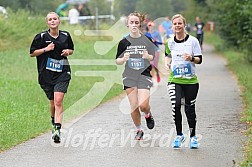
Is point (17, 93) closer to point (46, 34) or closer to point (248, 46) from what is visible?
point (46, 34)

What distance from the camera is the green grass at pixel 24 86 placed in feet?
39.6

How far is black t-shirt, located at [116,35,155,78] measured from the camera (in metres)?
10.9

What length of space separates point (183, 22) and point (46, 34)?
220 cm

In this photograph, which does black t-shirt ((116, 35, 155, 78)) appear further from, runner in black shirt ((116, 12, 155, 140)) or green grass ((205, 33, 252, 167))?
green grass ((205, 33, 252, 167))

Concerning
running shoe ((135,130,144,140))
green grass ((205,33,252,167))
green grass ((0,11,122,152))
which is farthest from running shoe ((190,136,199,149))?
green grass ((0,11,122,152))

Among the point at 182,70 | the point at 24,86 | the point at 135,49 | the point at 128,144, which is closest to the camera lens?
the point at 182,70

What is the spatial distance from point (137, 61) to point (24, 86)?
26.3ft

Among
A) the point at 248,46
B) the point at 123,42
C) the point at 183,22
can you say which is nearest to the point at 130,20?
the point at 123,42

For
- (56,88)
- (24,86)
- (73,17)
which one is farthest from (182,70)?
(73,17)

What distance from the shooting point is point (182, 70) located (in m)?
10.0

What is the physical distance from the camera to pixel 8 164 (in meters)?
9.05

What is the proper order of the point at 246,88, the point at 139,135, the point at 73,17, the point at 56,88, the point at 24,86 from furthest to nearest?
the point at 73,17, the point at 246,88, the point at 24,86, the point at 139,135, the point at 56,88

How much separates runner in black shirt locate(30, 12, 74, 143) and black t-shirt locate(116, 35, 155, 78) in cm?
80

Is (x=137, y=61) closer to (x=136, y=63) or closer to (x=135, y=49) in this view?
(x=136, y=63)
